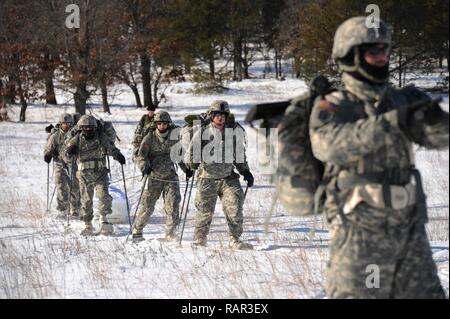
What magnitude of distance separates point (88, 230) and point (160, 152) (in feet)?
5.92

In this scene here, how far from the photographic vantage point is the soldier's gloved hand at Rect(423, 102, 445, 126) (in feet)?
12.8

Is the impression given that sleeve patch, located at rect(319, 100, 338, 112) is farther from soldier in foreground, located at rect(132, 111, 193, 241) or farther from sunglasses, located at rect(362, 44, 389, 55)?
soldier in foreground, located at rect(132, 111, 193, 241)

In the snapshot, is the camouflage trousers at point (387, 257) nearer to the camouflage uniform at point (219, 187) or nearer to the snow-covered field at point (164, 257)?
the snow-covered field at point (164, 257)

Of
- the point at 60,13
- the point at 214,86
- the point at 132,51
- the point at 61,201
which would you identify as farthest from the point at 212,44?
the point at 61,201

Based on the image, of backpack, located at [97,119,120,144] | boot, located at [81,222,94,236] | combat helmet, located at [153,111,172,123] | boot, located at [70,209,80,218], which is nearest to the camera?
combat helmet, located at [153,111,172,123]

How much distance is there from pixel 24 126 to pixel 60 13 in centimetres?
495

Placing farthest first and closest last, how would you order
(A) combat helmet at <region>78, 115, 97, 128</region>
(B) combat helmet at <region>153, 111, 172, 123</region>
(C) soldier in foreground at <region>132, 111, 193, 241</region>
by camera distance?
1. (A) combat helmet at <region>78, 115, 97, 128</region>
2. (C) soldier in foreground at <region>132, 111, 193, 241</region>
3. (B) combat helmet at <region>153, 111, 172, 123</region>

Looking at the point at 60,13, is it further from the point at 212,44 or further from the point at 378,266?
the point at 378,266

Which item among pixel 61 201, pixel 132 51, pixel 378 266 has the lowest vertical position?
pixel 61 201

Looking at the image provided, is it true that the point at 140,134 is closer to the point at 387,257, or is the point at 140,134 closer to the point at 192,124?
the point at 192,124

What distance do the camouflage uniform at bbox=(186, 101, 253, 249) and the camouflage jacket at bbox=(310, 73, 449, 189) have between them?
523cm

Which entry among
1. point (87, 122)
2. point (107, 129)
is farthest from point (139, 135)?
point (87, 122)

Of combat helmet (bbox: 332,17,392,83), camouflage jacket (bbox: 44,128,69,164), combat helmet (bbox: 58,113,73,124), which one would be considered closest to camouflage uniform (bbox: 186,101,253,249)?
combat helmet (bbox: 58,113,73,124)
